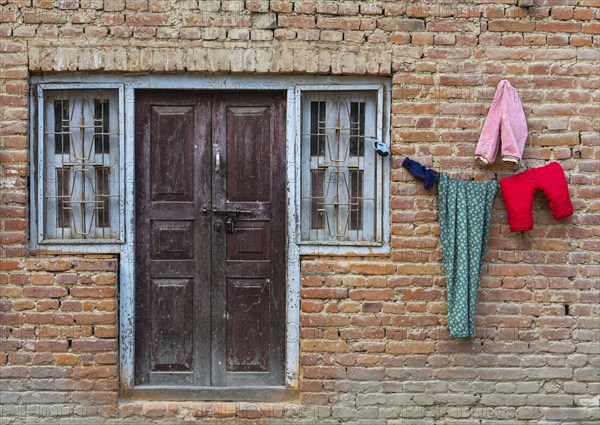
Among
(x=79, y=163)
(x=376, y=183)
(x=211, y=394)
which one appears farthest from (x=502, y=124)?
(x=79, y=163)

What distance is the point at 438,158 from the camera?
4.88 meters

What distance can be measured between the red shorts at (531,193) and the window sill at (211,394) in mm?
1989

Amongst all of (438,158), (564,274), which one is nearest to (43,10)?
(438,158)

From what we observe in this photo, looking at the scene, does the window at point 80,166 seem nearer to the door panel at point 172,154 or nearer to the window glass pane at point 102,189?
the window glass pane at point 102,189

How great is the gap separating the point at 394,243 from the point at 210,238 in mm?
1313

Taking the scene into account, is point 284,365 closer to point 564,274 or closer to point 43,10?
point 564,274

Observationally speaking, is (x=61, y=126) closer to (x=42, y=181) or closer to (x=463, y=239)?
(x=42, y=181)

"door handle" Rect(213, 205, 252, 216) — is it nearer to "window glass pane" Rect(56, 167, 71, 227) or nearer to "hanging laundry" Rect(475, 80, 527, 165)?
"window glass pane" Rect(56, 167, 71, 227)

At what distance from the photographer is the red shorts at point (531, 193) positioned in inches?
187

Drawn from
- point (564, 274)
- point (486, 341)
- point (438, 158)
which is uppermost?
point (438, 158)

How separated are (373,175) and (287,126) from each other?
712 mm

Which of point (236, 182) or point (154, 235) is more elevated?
point (236, 182)

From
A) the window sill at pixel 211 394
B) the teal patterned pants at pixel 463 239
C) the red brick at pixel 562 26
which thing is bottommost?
the window sill at pixel 211 394

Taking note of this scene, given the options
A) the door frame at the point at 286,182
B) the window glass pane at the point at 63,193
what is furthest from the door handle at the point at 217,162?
the window glass pane at the point at 63,193
